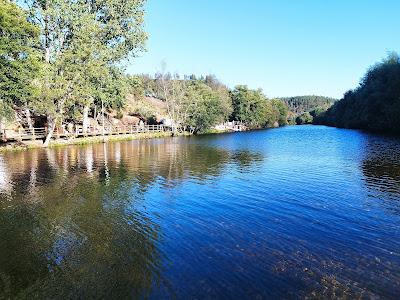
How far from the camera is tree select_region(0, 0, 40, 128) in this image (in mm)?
38062

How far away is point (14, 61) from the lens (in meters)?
38.3

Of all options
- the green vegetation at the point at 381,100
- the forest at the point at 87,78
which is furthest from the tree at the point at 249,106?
the green vegetation at the point at 381,100

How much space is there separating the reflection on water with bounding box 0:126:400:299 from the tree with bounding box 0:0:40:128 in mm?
20046

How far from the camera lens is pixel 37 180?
22766 millimetres

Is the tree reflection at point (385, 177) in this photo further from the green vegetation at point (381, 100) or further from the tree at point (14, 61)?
the green vegetation at point (381, 100)

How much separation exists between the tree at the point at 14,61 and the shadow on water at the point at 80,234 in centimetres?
1685

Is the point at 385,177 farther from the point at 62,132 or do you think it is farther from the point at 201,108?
the point at 201,108

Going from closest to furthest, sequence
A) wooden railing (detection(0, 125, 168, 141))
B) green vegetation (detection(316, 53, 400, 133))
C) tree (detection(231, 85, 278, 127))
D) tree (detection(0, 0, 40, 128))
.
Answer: tree (detection(0, 0, 40, 128)) < wooden railing (detection(0, 125, 168, 141)) < green vegetation (detection(316, 53, 400, 133)) < tree (detection(231, 85, 278, 127))

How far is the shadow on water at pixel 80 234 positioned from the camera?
8.98 m

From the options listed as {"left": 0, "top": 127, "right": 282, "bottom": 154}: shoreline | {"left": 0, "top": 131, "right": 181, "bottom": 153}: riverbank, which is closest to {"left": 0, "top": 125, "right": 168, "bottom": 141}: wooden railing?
{"left": 0, "top": 127, "right": 282, "bottom": 154}: shoreline

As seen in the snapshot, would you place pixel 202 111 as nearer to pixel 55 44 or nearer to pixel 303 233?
pixel 55 44

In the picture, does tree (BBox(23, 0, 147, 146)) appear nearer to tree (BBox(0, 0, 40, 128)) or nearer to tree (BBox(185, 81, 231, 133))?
tree (BBox(0, 0, 40, 128))

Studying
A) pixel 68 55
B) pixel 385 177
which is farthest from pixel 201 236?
pixel 68 55

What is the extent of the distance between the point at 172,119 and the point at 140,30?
2934 cm
